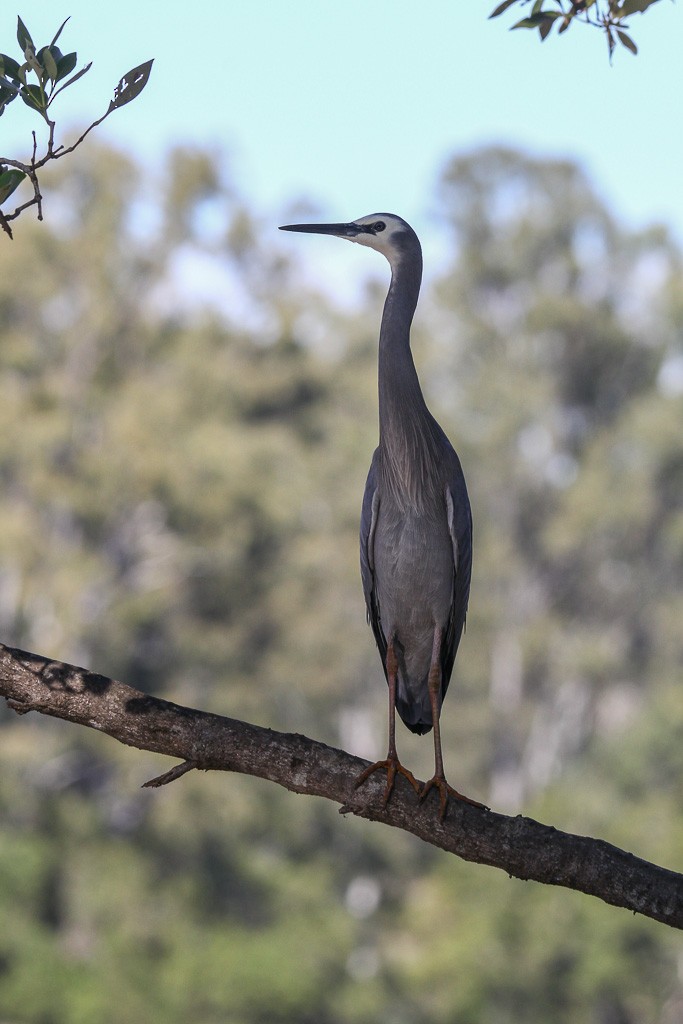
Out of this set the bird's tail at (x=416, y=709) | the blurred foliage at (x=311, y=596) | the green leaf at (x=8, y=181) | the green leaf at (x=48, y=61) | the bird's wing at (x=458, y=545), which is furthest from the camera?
the blurred foliage at (x=311, y=596)

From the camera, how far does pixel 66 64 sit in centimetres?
334

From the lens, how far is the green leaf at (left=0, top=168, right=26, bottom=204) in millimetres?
3438

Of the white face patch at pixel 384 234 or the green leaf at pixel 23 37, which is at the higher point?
the white face patch at pixel 384 234

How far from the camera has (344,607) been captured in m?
27.2

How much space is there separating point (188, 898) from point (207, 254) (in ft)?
40.6

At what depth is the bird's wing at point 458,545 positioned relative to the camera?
17.1 ft

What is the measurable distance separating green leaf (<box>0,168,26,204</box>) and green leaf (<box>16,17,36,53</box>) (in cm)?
30

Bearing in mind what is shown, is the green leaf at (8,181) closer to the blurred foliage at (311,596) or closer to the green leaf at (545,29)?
the green leaf at (545,29)

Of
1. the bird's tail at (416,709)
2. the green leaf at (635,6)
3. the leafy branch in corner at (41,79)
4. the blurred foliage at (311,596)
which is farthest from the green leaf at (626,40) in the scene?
the blurred foliage at (311,596)

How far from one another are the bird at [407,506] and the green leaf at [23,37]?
178 centimetres

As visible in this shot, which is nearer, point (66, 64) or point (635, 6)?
point (66, 64)

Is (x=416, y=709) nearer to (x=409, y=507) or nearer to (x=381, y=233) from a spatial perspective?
(x=409, y=507)

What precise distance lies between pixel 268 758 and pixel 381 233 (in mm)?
2401

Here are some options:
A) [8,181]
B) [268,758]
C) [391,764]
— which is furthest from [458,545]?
[8,181]
